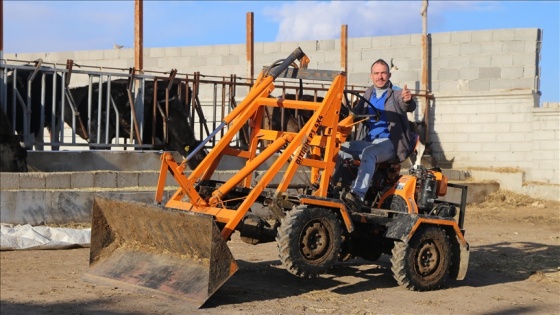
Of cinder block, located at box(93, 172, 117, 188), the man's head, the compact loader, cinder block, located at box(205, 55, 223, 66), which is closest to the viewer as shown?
the compact loader

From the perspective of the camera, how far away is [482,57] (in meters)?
21.2

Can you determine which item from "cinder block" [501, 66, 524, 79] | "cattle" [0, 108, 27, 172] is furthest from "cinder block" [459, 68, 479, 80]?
"cattle" [0, 108, 27, 172]

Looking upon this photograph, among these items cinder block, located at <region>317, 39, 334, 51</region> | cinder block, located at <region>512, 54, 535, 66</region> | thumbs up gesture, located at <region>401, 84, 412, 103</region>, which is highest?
cinder block, located at <region>317, 39, 334, 51</region>

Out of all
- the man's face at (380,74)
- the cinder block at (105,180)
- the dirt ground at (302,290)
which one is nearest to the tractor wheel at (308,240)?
the dirt ground at (302,290)

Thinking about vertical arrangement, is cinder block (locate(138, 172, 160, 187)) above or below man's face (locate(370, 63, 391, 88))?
below

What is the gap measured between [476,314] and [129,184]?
24.6 feet

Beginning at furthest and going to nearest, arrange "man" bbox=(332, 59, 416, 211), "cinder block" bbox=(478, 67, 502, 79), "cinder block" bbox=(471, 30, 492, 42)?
"cinder block" bbox=(471, 30, 492, 42) → "cinder block" bbox=(478, 67, 502, 79) → "man" bbox=(332, 59, 416, 211)

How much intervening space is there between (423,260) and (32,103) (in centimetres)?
1058

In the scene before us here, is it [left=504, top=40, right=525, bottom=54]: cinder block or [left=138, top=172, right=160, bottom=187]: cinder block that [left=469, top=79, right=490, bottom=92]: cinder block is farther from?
[left=138, top=172, right=160, bottom=187]: cinder block

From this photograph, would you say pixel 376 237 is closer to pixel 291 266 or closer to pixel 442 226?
pixel 442 226

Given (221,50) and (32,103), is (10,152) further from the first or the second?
(221,50)

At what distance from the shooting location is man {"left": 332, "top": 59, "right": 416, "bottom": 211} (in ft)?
29.0

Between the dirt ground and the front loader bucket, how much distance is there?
0.16 metres

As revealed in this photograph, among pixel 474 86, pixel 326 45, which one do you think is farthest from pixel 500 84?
pixel 326 45
